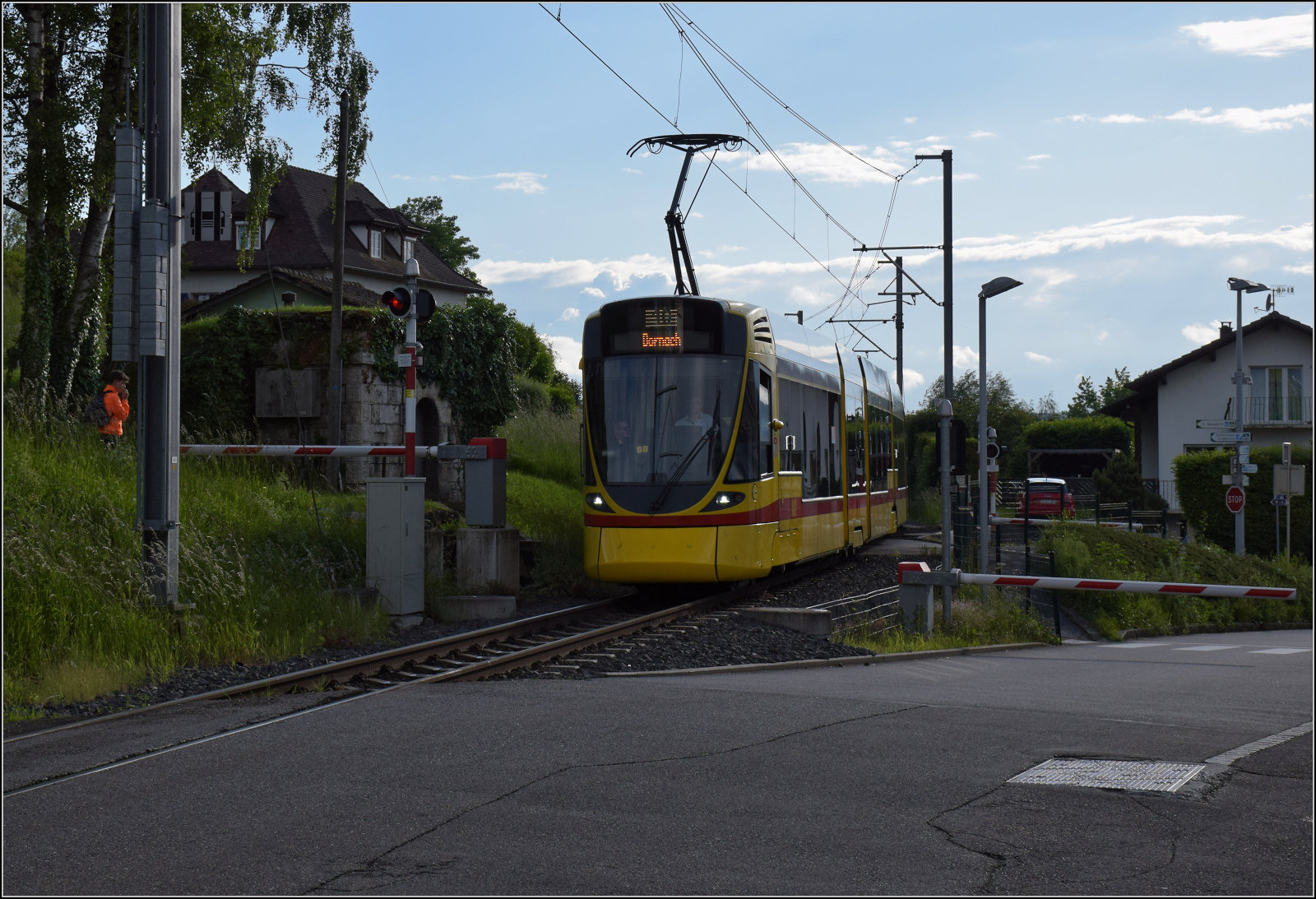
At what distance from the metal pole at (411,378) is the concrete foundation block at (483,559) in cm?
134

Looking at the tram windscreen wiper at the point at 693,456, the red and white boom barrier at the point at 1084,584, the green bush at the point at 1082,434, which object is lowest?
the red and white boom barrier at the point at 1084,584

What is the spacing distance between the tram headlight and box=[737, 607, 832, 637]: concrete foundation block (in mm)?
1212

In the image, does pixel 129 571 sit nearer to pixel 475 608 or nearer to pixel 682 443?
pixel 475 608

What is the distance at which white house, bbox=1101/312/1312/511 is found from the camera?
4884 cm

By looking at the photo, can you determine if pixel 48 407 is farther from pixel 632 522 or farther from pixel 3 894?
pixel 3 894

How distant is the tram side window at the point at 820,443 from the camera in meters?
17.4

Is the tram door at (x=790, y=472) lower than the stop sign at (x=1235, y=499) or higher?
higher

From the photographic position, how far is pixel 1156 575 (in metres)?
24.4

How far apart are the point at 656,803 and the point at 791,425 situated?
10585 mm

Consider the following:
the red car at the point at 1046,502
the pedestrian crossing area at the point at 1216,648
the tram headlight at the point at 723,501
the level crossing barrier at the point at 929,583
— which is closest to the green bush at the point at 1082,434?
the red car at the point at 1046,502

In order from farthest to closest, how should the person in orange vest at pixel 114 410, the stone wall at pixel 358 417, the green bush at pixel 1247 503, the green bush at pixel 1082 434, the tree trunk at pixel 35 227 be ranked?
the green bush at pixel 1082 434
the green bush at pixel 1247 503
the stone wall at pixel 358 417
the tree trunk at pixel 35 227
the person in orange vest at pixel 114 410

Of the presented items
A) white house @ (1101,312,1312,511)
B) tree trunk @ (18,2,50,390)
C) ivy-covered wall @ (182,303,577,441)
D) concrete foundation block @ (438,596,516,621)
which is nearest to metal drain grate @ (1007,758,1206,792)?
concrete foundation block @ (438,596,516,621)

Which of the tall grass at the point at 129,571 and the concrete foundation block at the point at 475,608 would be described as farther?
the concrete foundation block at the point at 475,608

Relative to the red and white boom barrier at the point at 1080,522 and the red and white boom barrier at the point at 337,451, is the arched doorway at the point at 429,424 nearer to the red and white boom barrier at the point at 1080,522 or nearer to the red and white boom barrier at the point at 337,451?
the red and white boom barrier at the point at 337,451
